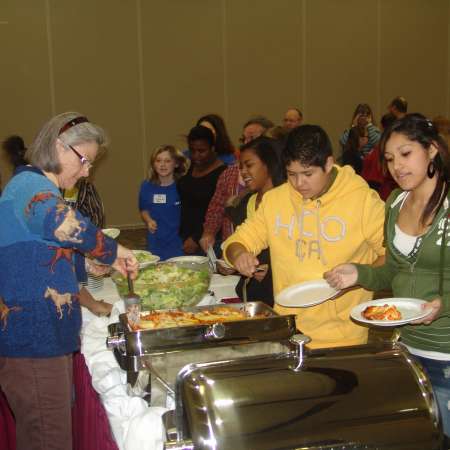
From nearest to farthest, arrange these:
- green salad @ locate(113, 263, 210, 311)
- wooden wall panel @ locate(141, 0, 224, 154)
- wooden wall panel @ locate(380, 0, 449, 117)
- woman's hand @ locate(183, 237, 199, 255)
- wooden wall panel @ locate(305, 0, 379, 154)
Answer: green salad @ locate(113, 263, 210, 311), woman's hand @ locate(183, 237, 199, 255), wooden wall panel @ locate(141, 0, 224, 154), wooden wall panel @ locate(305, 0, 379, 154), wooden wall panel @ locate(380, 0, 449, 117)

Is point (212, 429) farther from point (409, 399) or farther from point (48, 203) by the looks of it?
point (48, 203)

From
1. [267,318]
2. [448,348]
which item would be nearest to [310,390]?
[267,318]

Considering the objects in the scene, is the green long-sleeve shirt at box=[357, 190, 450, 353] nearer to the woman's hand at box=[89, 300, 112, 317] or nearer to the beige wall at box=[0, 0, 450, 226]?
the woman's hand at box=[89, 300, 112, 317]

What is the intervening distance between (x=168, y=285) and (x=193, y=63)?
5753 mm

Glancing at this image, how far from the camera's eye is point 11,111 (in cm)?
664

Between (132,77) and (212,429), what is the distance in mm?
6524

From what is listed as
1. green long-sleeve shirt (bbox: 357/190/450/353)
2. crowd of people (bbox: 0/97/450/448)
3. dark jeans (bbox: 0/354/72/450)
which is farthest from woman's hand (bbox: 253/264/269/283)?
dark jeans (bbox: 0/354/72/450)

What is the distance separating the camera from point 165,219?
3484mm

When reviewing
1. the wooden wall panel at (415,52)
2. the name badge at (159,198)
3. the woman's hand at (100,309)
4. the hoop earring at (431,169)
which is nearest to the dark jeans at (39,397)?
the woman's hand at (100,309)

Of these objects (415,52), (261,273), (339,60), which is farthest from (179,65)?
(261,273)

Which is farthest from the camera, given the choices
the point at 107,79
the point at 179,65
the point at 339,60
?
the point at 339,60

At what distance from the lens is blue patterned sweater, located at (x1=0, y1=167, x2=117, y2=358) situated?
1470 millimetres

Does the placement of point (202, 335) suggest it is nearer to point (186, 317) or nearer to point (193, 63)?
point (186, 317)

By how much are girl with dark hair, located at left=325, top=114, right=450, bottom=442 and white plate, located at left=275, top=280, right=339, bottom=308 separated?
Result: 189mm
